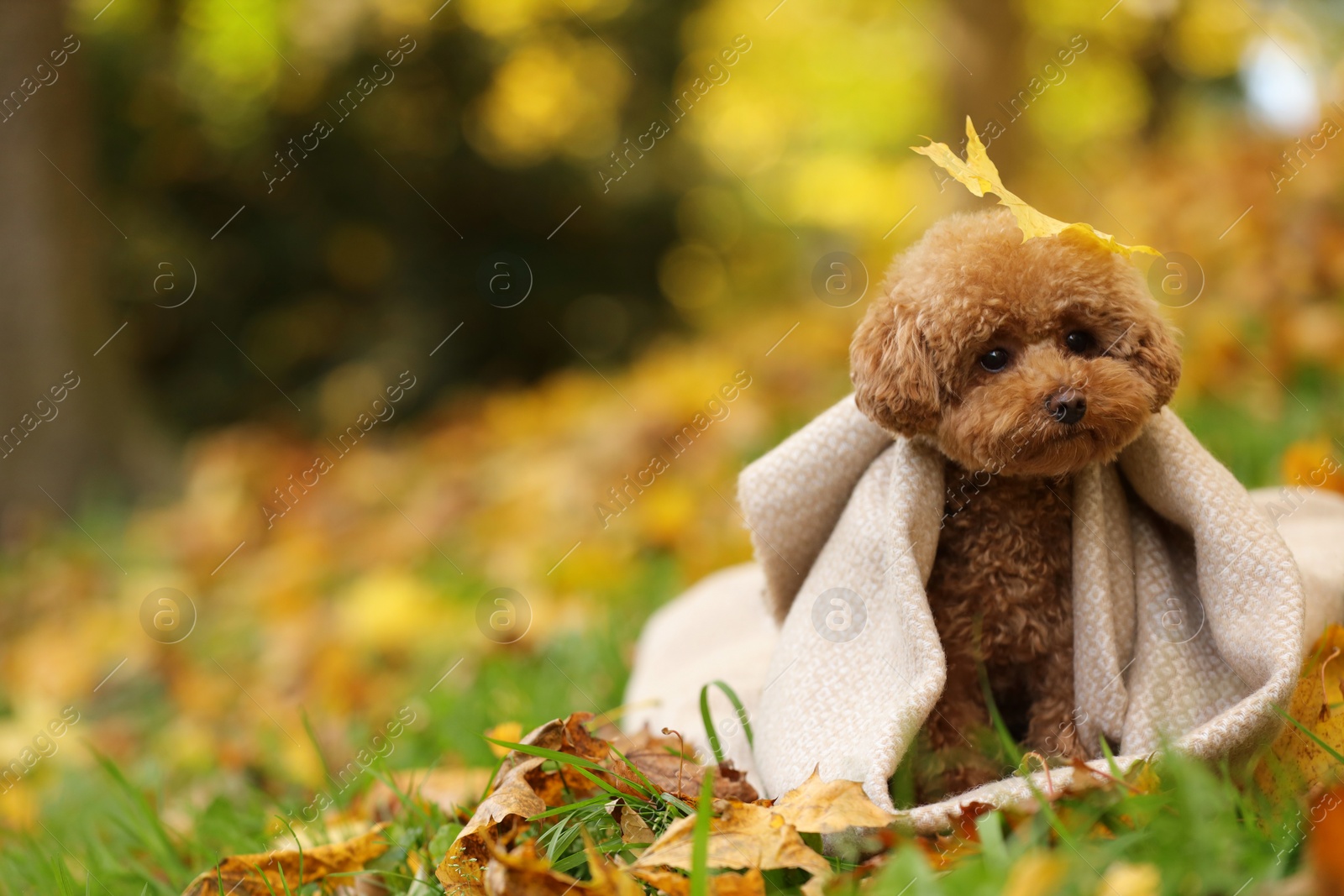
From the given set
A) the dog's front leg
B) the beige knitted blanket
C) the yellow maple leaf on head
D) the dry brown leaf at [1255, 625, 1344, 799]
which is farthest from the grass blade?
the yellow maple leaf on head

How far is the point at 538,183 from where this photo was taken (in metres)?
7.59

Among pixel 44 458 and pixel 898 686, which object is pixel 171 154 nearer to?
pixel 44 458

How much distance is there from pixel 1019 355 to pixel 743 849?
0.85 metres

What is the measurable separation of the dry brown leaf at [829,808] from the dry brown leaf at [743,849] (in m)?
0.03

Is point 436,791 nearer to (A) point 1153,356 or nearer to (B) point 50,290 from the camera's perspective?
(A) point 1153,356

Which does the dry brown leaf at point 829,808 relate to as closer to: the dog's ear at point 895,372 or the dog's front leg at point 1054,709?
the dog's front leg at point 1054,709

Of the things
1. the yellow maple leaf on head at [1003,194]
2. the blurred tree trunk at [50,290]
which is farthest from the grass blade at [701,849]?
the blurred tree trunk at [50,290]

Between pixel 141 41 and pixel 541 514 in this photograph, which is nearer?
pixel 541 514

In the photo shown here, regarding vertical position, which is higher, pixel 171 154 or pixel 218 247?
pixel 171 154

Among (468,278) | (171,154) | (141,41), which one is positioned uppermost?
(141,41)

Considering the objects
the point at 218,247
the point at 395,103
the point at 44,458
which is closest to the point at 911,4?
the point at 395,103

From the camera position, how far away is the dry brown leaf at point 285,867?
180 centimetres

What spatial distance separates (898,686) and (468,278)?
6.51 meters

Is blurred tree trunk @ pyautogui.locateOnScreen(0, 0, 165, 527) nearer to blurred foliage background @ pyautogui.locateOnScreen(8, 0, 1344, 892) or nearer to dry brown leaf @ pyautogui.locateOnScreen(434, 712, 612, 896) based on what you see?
blurred foliage background @ pyautogui.locateOnScreen(8, 0, 1344, 892)
